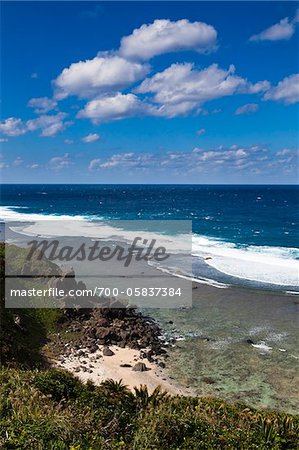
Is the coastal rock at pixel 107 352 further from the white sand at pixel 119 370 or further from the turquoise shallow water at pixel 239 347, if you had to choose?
the turquoise shallow water at pixel 239 347

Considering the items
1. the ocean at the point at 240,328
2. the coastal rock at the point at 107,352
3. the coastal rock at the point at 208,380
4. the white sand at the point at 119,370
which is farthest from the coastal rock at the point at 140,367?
the coastal rock at the point at 208,380

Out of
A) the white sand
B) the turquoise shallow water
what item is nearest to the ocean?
the turquoise shallow water

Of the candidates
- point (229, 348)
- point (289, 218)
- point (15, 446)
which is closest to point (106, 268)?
point (229, 348)

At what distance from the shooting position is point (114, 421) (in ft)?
41.4

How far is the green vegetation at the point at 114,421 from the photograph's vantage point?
1102cm

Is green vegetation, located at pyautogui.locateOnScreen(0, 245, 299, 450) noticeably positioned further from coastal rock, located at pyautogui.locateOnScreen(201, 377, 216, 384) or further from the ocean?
the ocean

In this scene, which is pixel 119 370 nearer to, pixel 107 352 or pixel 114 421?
pixel 107 352

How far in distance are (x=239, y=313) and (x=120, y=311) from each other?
9.95 metres

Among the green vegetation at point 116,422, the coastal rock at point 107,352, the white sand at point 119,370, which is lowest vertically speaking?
the white sand at point 119,370

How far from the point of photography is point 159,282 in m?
42.2

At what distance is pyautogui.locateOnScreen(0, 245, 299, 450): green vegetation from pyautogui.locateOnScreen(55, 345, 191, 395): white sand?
605cm

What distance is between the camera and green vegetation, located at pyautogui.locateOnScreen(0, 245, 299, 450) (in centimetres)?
1102

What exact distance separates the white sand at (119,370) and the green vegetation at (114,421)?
238 inches

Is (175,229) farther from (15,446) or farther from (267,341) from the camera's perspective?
(15,446)
